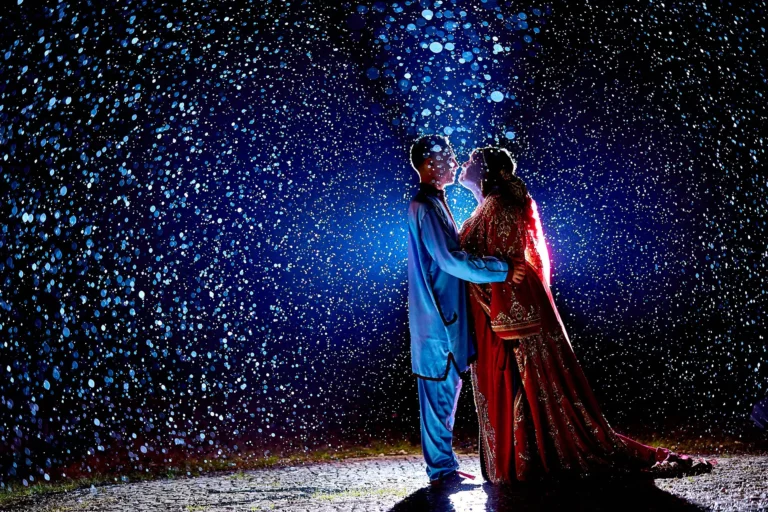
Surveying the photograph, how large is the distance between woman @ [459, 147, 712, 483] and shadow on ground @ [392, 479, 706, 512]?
17 cm

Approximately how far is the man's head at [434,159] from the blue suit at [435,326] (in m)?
0.06

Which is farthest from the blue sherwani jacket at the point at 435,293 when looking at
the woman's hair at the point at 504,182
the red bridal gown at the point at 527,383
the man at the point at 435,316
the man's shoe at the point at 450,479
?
the man's shoe at the point at 450,479

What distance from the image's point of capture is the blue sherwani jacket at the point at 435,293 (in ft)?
12.0

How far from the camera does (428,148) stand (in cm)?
383

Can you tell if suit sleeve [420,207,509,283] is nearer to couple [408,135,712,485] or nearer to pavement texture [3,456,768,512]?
couple [408,135,712,485]

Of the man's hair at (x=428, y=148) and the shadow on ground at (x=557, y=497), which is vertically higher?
the man's hair at (x=428, y=148)

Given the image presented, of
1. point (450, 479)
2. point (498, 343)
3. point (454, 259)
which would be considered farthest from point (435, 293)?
point (450, 479)

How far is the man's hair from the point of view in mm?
3832

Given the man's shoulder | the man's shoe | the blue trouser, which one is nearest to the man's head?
the man's shoulder

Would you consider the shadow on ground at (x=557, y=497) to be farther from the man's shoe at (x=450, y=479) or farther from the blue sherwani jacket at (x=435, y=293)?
the blue sherwani jacket at (x=435, y=293)

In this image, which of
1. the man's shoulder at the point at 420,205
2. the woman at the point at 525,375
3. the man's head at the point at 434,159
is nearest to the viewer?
the woman at the point at 525,375

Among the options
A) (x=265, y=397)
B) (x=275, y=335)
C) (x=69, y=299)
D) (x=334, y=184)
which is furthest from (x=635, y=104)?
(x=69, y=299)

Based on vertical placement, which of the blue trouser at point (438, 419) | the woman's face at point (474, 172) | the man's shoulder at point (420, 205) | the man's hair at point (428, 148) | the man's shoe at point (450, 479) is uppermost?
the man's hair at point (428, 148)

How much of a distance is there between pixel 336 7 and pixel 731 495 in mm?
5057
